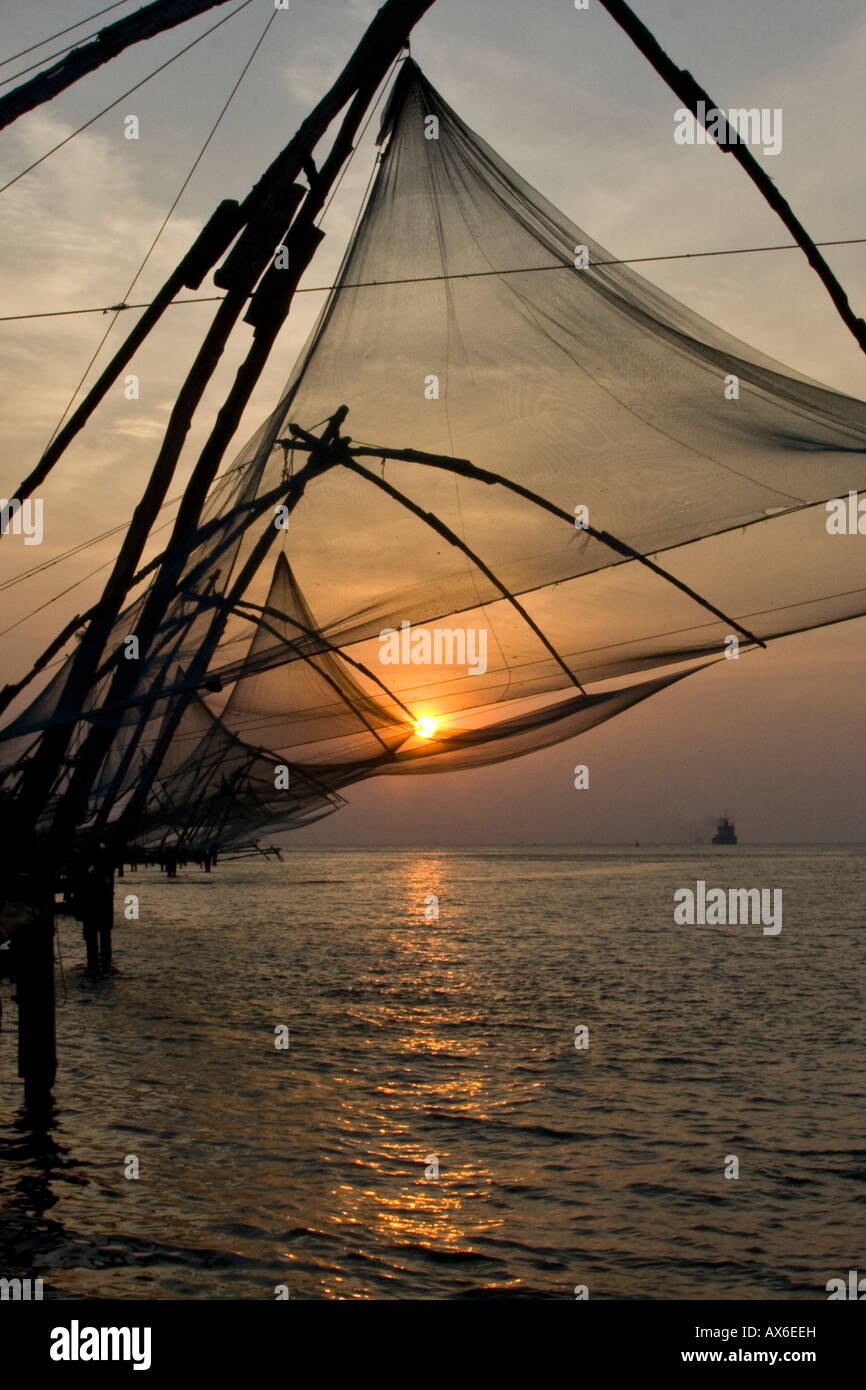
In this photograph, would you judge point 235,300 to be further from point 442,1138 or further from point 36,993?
point 442,1138

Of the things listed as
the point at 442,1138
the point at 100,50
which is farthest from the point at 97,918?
the point at 100,50

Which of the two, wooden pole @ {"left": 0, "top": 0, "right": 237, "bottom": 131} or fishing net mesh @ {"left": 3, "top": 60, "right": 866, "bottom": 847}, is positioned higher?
wooden pole @ {"left": 0, "top": 0, "right": 237, "bottom": 131}

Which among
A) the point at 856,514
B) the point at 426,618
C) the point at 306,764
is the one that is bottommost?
the point at 306,764

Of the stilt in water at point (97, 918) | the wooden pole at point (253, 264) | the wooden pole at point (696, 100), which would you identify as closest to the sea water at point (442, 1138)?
the stilt in water at point (97, 918)

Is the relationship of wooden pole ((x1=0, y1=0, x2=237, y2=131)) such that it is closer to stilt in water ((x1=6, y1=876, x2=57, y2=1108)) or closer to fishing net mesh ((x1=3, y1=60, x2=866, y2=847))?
fishing net mesh ((x1=3, y1=60, x2=866, y2=847))

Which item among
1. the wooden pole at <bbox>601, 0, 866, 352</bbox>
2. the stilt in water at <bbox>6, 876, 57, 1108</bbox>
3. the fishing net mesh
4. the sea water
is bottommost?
the sea water

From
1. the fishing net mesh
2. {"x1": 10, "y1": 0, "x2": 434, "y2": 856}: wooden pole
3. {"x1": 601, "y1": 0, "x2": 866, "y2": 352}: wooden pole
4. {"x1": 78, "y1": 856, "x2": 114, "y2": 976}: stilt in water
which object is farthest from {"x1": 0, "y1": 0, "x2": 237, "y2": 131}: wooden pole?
{"x1": 78, "y1": 856, "x2": 114, "y2": 976}: stilt in water

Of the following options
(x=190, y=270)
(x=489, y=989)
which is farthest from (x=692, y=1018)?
(x=190, y=270)

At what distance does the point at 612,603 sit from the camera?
7.46 metres

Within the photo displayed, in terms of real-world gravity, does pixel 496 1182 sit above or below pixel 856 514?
below

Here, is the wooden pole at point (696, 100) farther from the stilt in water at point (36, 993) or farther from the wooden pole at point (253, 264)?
the stilt in water at point (36, 993)
